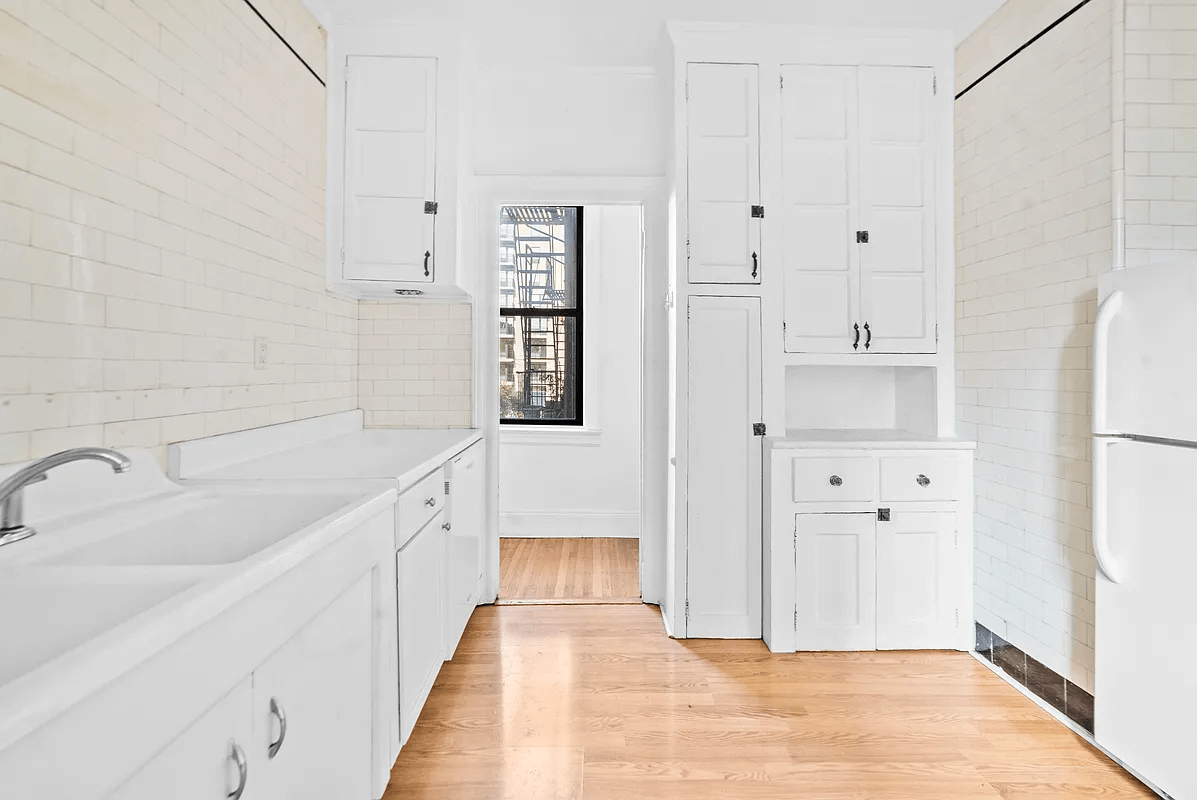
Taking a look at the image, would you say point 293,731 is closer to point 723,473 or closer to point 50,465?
point 50,465

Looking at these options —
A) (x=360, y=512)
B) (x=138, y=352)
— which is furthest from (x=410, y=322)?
(x=360, y=512)

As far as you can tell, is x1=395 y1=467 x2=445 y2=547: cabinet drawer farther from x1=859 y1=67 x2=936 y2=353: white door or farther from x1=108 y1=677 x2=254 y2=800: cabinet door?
x1=859 y1=67 x2=936 y2=353: white door

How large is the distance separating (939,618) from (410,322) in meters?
2.77

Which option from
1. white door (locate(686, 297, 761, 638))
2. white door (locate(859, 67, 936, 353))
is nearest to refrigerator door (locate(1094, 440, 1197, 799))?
white door (locate(859, 67, 936, 353))

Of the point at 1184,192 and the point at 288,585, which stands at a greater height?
the point at 1184,192

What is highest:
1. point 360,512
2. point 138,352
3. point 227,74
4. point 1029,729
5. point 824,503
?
point 227,74

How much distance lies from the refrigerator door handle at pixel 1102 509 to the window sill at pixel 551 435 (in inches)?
122

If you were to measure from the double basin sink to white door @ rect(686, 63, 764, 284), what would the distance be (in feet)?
6.21

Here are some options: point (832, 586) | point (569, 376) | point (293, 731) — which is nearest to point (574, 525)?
point (569, 376)

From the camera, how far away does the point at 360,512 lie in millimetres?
1375

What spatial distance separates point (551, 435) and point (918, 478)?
2583mm

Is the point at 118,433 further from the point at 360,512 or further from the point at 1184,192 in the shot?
the point at 1184,192

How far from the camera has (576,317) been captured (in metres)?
4.59

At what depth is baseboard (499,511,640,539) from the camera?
4578mm
